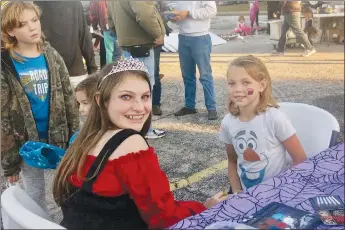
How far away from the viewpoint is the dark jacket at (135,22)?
202 centimetres

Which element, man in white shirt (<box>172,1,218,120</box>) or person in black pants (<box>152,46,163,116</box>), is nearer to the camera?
man in white shirt (<box>172,1,218,120</box>)

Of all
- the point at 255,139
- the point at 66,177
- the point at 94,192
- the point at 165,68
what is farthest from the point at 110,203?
the point at 165,68

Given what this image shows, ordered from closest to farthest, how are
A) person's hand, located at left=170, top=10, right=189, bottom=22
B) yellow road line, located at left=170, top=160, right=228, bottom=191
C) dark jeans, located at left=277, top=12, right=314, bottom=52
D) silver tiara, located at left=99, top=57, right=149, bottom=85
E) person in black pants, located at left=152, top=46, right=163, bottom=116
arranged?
silver tiara, located at left=99, top=57, right=149, bottom=85 → dark jeans, located at left=277, top=12, right=314, bottom=52 → person's hand, located at left=170, top=10, right=189, bottom=22 → person in black pants, located at left=152, top=46, right=163, bottom=116 → yellow road line, located at left=170, top=160, right=228, bottom=191

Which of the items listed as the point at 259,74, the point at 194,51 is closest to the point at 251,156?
the point at 259,74

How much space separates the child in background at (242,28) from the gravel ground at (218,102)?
0.10 metres

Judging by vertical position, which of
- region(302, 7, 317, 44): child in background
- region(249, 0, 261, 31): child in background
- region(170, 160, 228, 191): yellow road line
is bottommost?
region(170, 160, 228, 191): yellow road line

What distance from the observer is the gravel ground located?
5.22ft

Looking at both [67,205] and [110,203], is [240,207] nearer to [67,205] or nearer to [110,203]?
[110,203]

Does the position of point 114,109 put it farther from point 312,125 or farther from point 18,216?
point 312,125

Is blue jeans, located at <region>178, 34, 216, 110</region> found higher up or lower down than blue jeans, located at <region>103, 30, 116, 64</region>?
lower down

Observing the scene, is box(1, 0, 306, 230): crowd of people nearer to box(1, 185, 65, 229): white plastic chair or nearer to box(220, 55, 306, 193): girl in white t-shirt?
box(220, 55, 306, 193): girl in white t-shirt

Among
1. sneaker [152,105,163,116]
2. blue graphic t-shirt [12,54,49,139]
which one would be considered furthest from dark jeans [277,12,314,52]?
blue graphic t-shirt [12,54,49,139]

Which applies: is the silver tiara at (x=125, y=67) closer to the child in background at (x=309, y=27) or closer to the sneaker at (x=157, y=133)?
the child in background at (x=309, y=27)

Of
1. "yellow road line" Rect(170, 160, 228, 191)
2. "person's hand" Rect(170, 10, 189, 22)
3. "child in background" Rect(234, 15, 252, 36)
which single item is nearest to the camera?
"child in background" Rect(234, 15, 252, 36)
